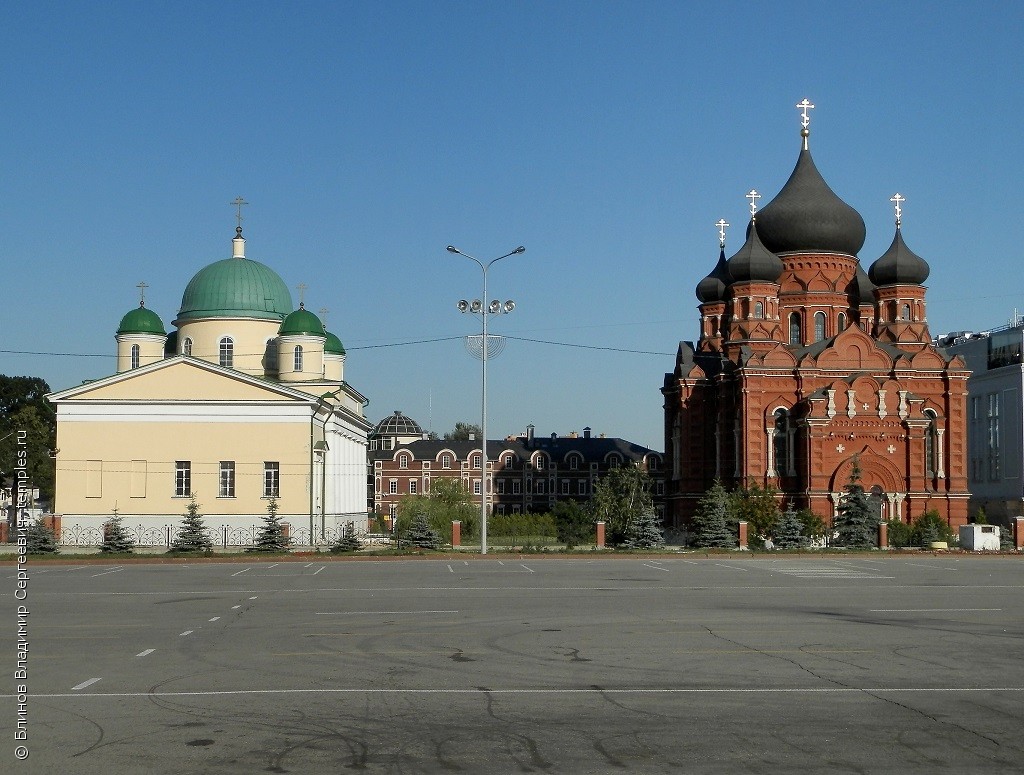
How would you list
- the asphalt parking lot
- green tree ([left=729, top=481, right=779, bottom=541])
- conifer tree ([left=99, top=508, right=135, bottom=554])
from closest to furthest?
Answer: 1. the asphalt parking lot
2. conifer tree ([left=99, top=508, right=135, bottom=554])
3. green tree ([left=729, top=481, right=779, bottom=541])

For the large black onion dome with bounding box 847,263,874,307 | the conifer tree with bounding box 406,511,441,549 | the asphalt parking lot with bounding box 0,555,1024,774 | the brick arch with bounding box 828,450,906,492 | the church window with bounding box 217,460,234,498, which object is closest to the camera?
the asphalt parking lot with bounding box 0,555,1024,774

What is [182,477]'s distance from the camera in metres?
57.7

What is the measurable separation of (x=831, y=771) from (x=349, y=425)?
6353 cm

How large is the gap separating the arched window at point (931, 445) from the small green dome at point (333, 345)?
109ft

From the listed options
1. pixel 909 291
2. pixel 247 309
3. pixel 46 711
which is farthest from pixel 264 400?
pixel 46 711

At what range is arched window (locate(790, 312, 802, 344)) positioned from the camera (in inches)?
2621

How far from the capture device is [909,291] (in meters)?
65.4

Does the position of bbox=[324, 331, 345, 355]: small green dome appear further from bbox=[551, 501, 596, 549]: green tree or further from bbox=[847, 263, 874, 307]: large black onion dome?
bbox=[847, 263, 874, 307]: large black onion dome

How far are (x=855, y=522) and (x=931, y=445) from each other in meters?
11.3

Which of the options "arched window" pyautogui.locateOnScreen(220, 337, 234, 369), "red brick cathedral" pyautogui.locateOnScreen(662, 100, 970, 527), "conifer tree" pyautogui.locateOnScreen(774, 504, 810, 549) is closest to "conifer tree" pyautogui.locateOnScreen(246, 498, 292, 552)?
"conifer tree" pyautogui.locateOnScreen(774, 504, 810, 549)

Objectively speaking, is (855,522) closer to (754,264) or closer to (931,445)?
(931,445)

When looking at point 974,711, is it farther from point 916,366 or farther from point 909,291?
point 909,291

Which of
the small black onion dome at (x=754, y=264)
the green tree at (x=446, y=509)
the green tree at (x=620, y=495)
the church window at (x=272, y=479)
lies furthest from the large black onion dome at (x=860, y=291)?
the church window at (x=272, y=479)

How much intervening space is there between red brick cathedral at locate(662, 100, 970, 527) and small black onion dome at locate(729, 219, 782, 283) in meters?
0.07
